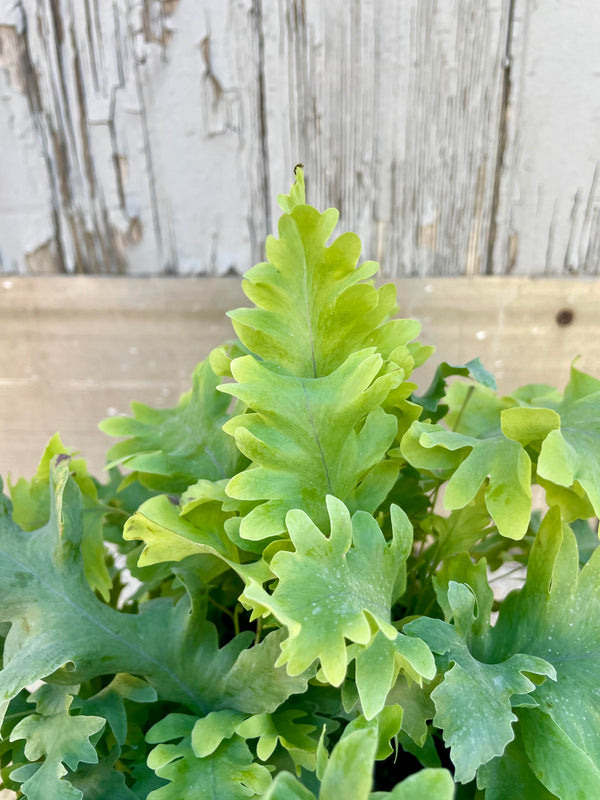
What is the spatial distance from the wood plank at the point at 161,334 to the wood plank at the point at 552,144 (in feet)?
0.14

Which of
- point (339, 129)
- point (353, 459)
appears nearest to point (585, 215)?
point (339, 129)

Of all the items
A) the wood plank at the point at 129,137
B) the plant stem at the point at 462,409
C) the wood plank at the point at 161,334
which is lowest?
the wood plank at the point at 161,334

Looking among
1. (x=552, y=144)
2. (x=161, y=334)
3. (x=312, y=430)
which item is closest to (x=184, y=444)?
(x=312, y=430)

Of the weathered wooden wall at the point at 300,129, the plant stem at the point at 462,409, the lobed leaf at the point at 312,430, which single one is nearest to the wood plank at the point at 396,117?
the weathered wooden wall at the point at 300,129

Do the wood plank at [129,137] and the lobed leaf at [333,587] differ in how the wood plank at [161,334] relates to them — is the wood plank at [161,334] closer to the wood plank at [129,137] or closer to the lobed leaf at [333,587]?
the wood plank at [129,137]

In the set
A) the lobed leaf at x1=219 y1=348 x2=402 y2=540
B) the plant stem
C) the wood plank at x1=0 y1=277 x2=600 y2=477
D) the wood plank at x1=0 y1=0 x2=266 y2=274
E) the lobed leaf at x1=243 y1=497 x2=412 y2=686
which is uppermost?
the wood plank at x1=0 y1=0 x2=266 y2=274

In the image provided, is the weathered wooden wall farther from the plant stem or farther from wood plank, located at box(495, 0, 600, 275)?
the plant stem

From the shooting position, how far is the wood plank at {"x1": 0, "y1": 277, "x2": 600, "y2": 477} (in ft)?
2.61

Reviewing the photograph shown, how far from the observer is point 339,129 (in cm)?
72

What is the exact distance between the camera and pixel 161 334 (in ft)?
2.79

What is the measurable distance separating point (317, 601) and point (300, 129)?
2.11 ft

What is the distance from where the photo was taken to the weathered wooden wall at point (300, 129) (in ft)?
2.23

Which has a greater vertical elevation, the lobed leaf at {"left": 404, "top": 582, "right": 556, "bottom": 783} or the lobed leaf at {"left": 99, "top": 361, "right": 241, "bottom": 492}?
the lobed leaf at {"left": 99, "top": 361, "right": 241, "bottom": 492}

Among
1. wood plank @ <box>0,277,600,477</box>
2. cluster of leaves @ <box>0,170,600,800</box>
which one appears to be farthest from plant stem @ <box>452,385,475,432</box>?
wood plank @ <box>0,277,600,477</box>
